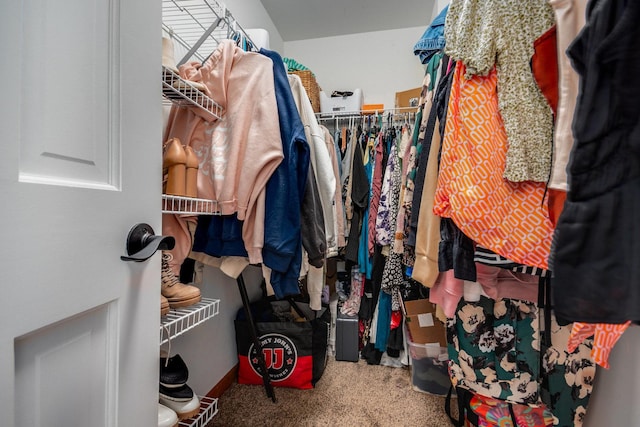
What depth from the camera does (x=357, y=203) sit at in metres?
1.71

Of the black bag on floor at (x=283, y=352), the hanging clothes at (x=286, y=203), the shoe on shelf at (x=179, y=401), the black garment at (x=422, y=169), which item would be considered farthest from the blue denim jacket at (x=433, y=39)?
the shoe on shelf at (x=179, y=401)

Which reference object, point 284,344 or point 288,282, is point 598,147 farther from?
point 284,344

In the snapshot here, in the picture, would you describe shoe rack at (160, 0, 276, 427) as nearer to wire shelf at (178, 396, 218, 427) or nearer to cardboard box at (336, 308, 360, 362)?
wire shelf at (178, 396, 218, 427)

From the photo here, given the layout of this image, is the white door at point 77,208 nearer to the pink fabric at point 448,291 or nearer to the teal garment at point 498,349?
the pink fabric at point 448,291

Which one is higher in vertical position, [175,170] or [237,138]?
[237,138]

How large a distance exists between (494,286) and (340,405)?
3.06ft

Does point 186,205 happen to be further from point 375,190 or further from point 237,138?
point 375,190

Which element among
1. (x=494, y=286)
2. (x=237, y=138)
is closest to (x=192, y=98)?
(x=237, y=138)

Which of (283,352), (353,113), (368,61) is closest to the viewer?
(283,352)

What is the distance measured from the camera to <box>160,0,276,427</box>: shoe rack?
755 millimetres

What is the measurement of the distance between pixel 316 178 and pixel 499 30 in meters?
0.68

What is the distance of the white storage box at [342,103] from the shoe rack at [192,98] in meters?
0.85

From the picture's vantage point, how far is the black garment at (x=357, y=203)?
1.72 metres

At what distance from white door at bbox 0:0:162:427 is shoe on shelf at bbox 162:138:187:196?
235mm
